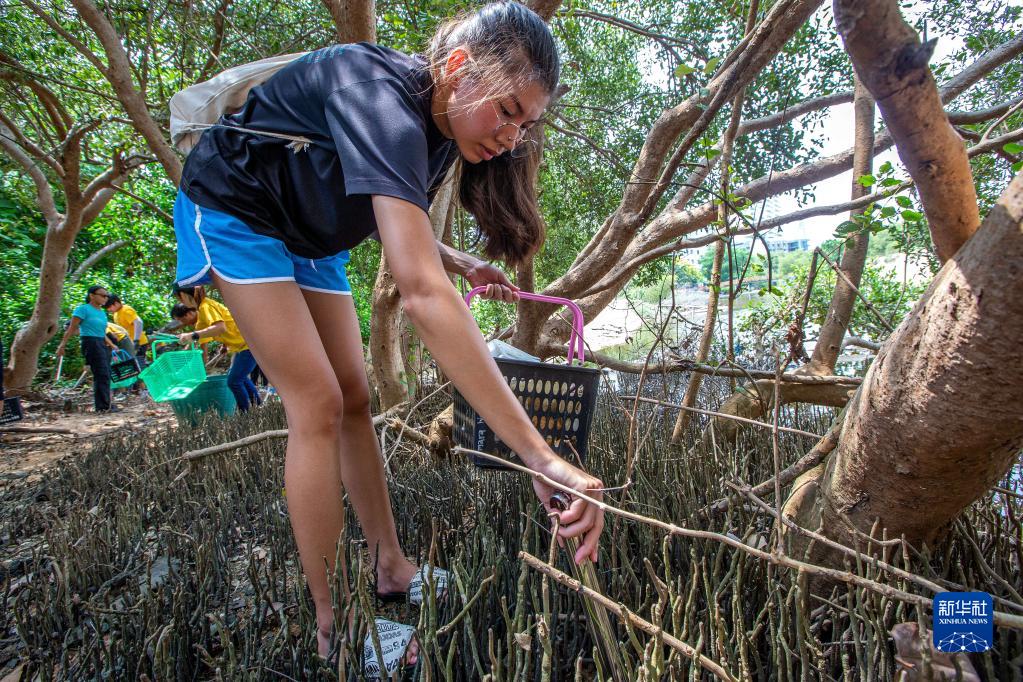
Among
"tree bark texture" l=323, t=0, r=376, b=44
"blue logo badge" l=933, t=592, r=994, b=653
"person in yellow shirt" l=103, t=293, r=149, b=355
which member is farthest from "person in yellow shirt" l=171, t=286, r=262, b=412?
"blue logo badge" l=933, t=592, r=994, b=653

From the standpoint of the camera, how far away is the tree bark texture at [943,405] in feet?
2.70

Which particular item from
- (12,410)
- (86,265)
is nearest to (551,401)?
(12,410)

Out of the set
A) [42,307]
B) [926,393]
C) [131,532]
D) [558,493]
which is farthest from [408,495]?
[42,307]

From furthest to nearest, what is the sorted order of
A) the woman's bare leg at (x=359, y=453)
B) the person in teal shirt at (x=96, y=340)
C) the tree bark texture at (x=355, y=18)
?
the person in teal shirt at (x=96, y=340)
the tree bark texture at (x=355, y=18)
the woman's bare leg at (x=359, y=453)

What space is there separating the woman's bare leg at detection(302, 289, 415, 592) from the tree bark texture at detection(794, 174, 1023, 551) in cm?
92

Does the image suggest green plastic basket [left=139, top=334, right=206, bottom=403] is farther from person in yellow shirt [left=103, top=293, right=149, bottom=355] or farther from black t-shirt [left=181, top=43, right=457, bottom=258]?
black t-shirt [left=181, top=43, right=457, bottom=258]

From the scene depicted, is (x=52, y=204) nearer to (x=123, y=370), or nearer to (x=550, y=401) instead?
(x=123, y=370)

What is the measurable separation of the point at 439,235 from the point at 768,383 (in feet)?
5.63

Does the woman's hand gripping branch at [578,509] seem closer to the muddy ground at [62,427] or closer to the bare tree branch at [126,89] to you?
the bare tree branch at [126,89]

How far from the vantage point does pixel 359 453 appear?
4.70 feet

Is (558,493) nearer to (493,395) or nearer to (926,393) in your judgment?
(493,395)

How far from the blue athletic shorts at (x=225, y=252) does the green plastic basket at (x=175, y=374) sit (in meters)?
3.64

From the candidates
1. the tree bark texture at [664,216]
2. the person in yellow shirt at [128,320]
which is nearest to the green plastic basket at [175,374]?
the tree bark texture at [664,216]

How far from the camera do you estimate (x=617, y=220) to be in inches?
95.4
